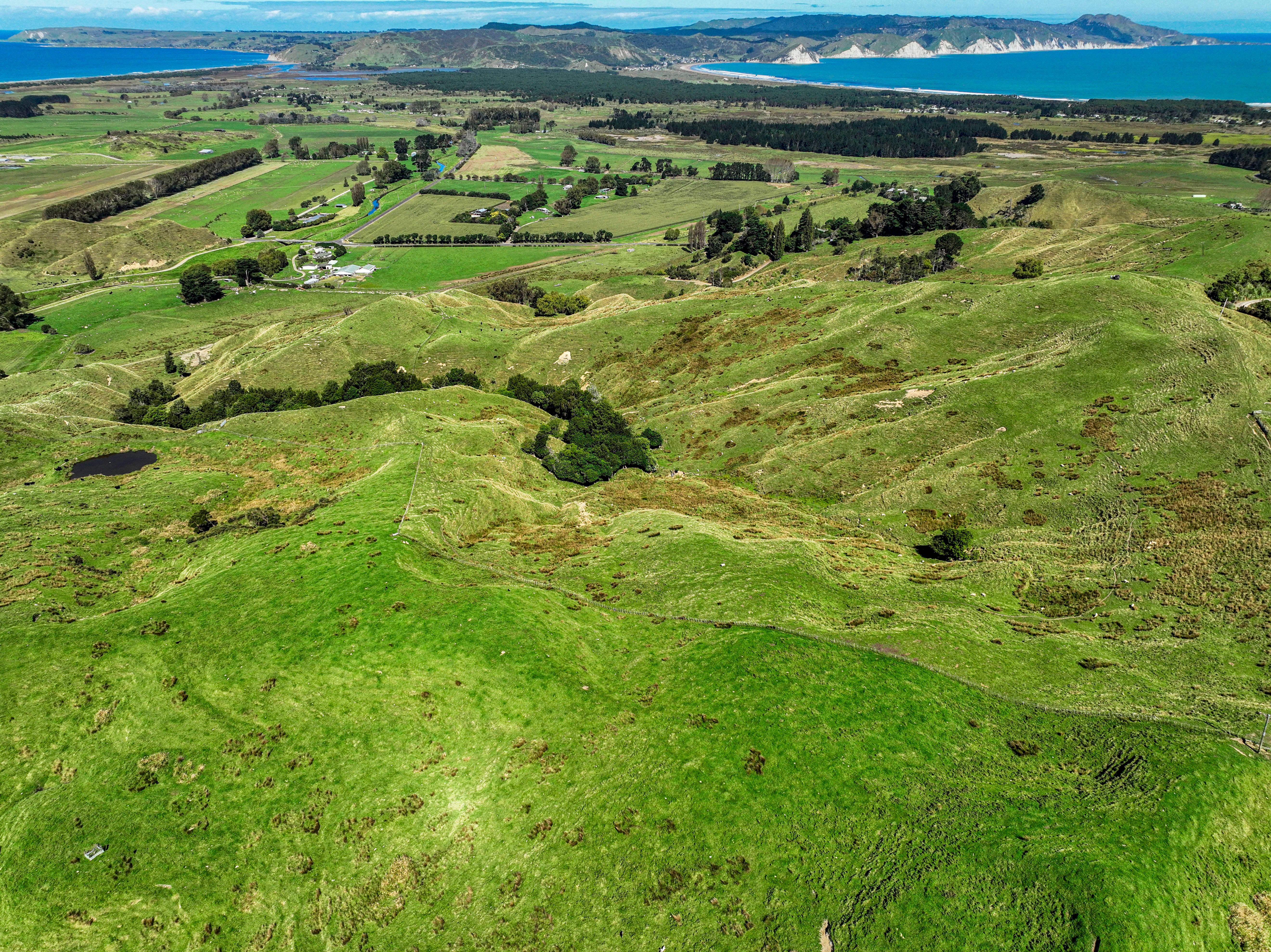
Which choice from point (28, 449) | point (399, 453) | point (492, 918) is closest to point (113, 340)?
point (28, 449)

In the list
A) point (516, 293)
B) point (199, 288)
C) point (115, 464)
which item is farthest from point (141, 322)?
point (115, 464)

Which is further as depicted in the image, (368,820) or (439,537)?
(439,537)

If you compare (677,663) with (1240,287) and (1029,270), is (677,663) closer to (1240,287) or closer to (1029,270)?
(1240,287)

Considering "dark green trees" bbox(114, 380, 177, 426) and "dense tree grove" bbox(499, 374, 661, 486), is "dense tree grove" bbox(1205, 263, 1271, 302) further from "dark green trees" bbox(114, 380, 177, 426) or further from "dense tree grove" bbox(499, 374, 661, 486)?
"dark green trees" bbox(114, 380, 177, 426)

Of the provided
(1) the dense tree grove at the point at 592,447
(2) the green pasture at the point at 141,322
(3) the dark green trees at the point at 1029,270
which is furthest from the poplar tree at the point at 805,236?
(2) the green pasture at the point at 141,322

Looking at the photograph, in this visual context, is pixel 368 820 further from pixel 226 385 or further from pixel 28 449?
pixel 226 385
